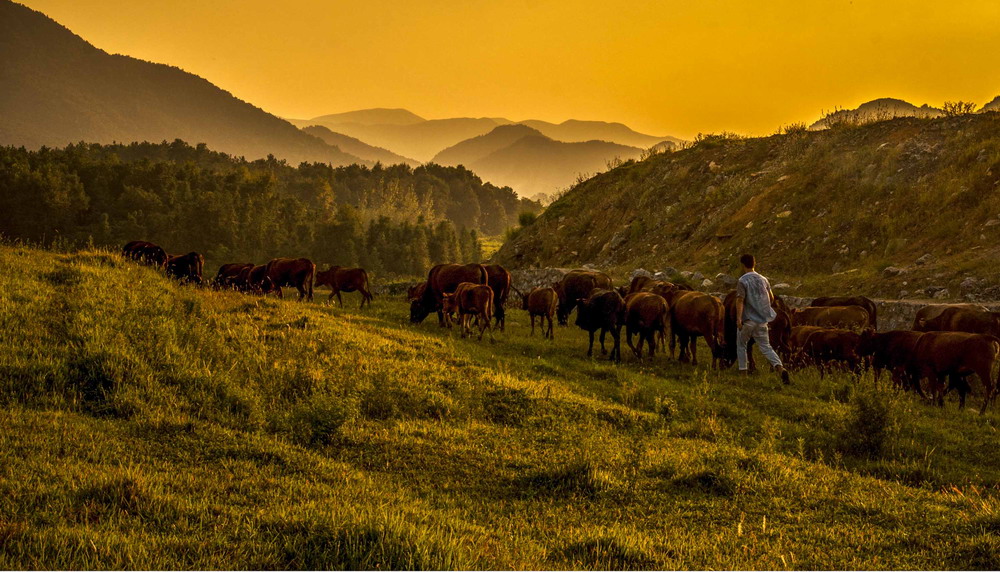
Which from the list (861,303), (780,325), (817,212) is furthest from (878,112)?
(780,325)

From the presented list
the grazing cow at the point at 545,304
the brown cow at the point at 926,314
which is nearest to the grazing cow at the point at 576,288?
the grazing cow at the point at 545,304

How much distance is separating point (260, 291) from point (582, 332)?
498 inches

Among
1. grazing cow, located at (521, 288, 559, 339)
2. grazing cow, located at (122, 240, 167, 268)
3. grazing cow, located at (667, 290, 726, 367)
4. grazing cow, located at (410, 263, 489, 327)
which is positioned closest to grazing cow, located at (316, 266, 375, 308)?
grazing cow, located at (410, 263, 489, 327)

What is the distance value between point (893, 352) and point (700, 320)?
441 centimetres

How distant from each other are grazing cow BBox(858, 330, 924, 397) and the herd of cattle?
0.08 ft

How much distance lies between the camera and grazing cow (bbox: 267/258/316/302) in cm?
2678

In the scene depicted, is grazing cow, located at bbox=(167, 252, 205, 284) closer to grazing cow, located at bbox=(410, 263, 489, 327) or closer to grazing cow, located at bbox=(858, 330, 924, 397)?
grazing cow, located at bbox=(410, 263, 489, 327)

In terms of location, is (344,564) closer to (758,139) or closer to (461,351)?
(461,351)

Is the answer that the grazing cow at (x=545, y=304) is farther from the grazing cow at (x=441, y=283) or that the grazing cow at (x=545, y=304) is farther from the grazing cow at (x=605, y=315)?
the grazing cow at (x=605, y=315)

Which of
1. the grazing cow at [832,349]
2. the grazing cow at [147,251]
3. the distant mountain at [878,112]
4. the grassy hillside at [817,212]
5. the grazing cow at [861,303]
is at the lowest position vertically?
the grazing cow at [832,349]

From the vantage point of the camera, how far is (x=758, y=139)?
4862 cm

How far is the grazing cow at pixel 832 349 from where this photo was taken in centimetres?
1557

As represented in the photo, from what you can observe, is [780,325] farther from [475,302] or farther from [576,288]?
[576,288]

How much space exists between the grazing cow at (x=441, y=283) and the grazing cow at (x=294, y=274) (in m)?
6.43
